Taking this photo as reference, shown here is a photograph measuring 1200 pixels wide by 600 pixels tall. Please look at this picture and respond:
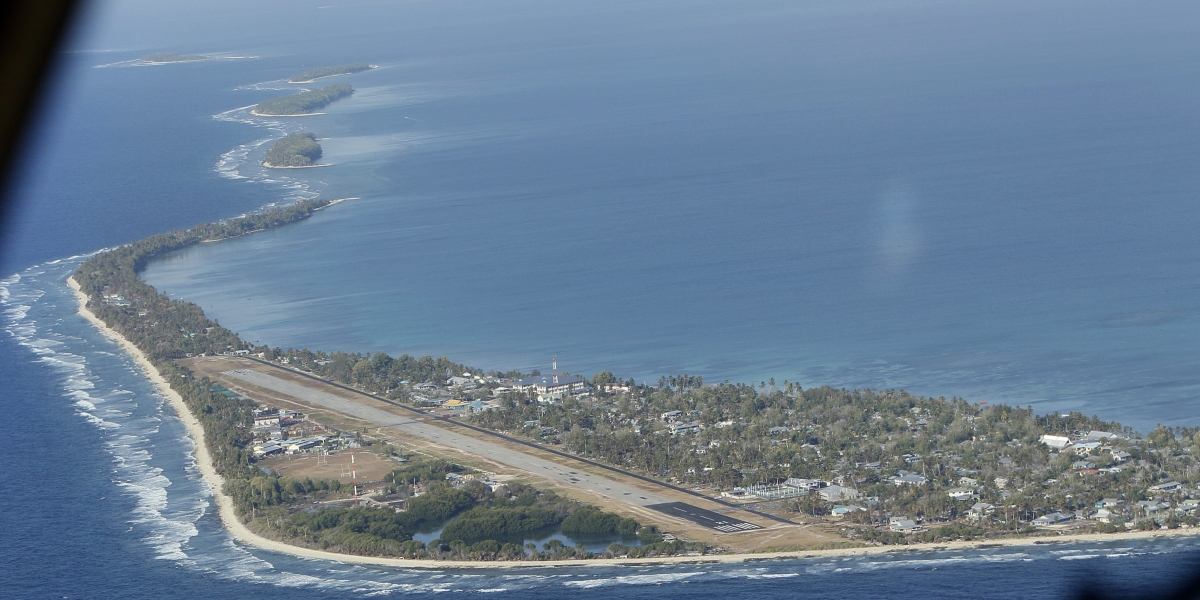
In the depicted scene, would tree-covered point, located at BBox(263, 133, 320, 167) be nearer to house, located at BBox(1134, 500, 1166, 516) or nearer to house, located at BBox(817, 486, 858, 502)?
house, located at BBox(817, 486, 858, 502)

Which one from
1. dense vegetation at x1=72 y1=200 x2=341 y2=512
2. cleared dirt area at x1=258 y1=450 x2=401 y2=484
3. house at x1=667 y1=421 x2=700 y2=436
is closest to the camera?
dense vegetation at x1=72 y1=200 x2=341 y2=512

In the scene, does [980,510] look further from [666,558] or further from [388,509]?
[388,509]

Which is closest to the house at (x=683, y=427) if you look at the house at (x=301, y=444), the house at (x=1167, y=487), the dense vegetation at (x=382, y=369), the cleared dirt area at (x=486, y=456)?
the cleared dirt area at (x=486, y=456)

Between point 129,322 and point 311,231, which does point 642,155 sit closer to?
point 311,231

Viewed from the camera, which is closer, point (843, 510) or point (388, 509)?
point (843, 510)

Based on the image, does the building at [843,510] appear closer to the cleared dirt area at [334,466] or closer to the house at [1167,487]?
the house at [1167,487]

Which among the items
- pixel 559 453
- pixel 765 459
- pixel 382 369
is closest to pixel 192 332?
pixel 382 369

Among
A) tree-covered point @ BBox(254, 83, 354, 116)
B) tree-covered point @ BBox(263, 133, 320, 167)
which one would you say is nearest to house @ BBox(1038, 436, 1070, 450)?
tree-covered point @ BBox(263, 133, 320, 167)
